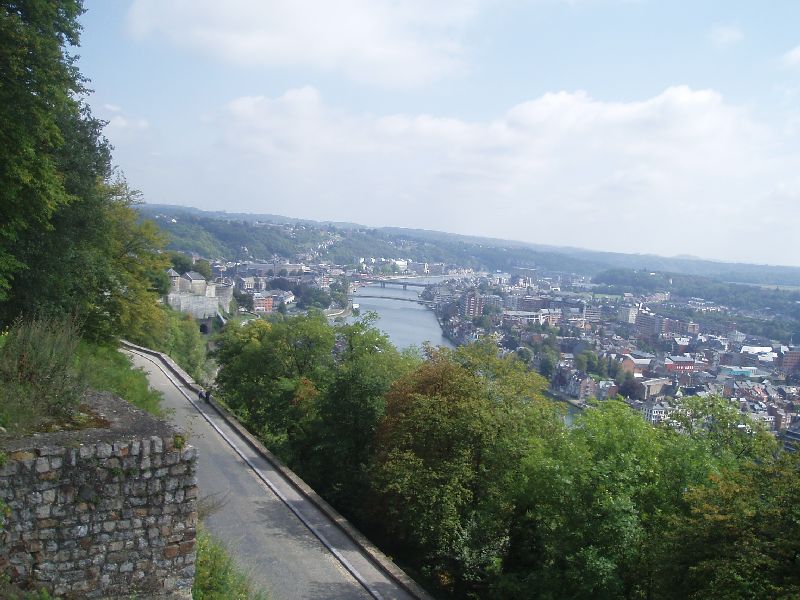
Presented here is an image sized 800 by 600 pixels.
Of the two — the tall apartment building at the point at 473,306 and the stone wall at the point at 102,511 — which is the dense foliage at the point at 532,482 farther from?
the tall apartment building at the point at 473,306

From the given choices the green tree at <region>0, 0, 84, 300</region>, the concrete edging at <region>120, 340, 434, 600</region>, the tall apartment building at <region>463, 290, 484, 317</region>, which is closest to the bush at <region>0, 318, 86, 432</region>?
the green tree at <region>0, 0, 84, 300</region>

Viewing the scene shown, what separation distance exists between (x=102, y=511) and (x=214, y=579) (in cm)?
181

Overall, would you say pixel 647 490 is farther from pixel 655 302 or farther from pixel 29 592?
pixel 655 302

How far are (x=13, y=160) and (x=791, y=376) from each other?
2269 inches

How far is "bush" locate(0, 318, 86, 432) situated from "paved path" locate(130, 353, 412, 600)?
5.00 feet

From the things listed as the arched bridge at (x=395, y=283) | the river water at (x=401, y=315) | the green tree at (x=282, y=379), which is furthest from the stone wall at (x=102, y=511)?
the arched bridge at (x=395, y=283)

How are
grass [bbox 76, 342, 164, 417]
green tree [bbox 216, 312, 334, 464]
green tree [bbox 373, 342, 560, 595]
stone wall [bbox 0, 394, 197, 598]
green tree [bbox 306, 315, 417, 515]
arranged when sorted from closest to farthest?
stone wall [bbox 0, 394, 197, 598], grass [bbox 76, 342, 164, 417], green tree [bbox 373, 342, 560, 595], green tree [bbox 306, 315, 417, 515], green tree [bbox 216, 312, 334, 464]

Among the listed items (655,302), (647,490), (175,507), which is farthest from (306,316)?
(655,302)

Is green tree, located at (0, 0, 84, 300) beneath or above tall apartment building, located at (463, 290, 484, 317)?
above

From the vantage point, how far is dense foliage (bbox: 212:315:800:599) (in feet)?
22.6

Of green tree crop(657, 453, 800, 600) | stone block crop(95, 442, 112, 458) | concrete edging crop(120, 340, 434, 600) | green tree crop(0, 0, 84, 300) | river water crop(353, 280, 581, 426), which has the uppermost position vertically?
green tree crop(0, 0, 84, 300)

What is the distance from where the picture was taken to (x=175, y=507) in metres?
5.18

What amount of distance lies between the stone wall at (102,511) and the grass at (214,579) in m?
0.70

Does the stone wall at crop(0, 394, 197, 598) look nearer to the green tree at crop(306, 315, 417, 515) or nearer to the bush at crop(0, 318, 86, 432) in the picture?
the bush at crop(0, 318, 86, 432)
